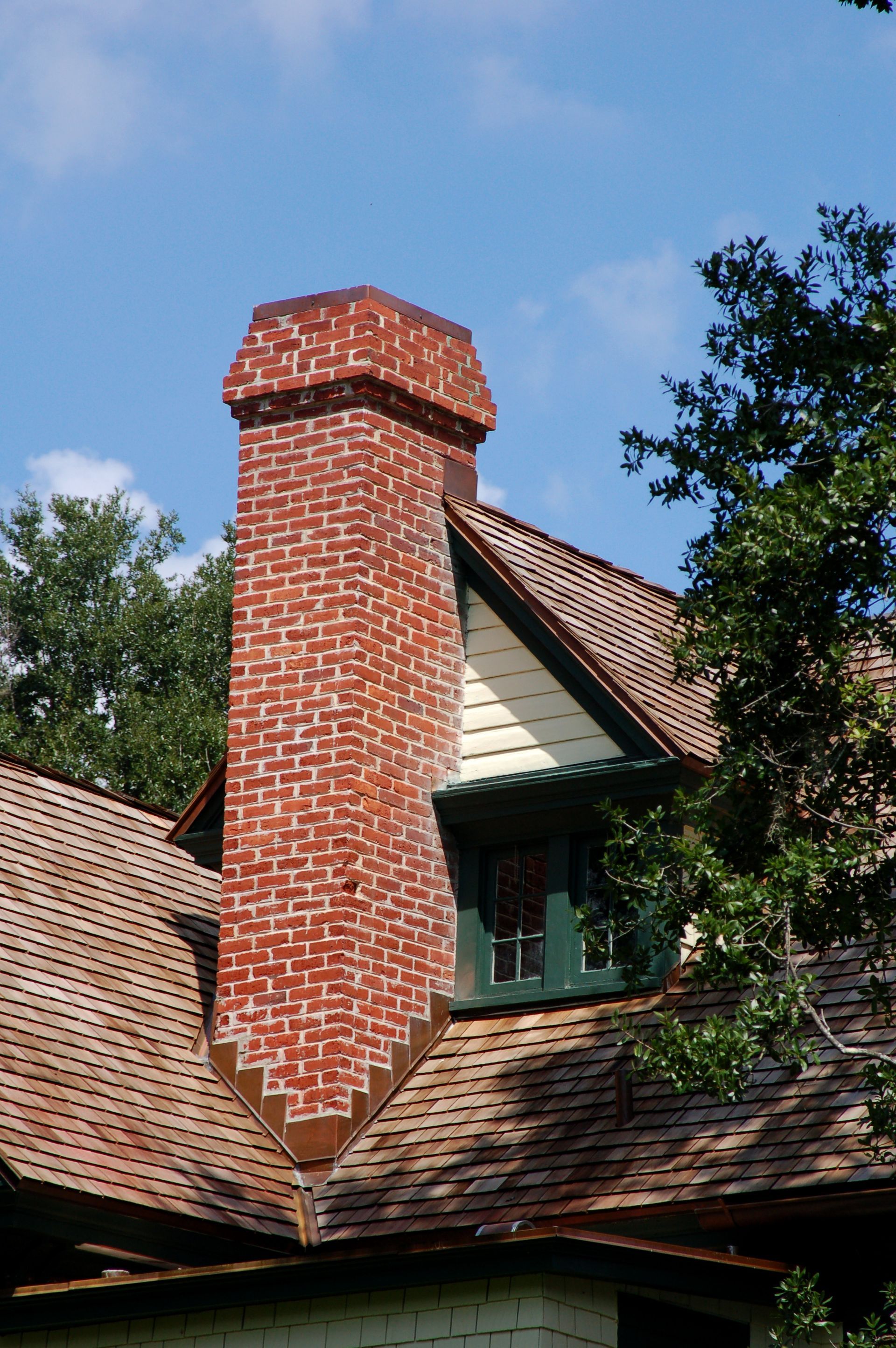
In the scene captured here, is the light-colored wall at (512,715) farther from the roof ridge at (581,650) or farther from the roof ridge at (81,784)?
the roof ridge at (81,784)

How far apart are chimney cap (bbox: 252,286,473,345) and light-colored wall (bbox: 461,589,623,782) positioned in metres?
1.89

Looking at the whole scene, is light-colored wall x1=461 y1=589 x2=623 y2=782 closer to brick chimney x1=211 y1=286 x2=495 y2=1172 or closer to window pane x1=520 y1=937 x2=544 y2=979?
brick chimney x1=211 y1=286 x2=495 y2=1172

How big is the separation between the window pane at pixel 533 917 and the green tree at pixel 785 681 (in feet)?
9.73

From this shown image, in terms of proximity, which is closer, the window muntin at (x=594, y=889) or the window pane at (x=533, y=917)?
the window muntin at (x=594, y=889)

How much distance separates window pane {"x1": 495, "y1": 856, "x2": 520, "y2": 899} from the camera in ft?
40.1

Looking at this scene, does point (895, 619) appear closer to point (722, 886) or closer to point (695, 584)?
point (695, 584)

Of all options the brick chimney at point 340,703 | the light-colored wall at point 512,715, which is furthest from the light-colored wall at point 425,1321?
the light-colored wall at point 512,715

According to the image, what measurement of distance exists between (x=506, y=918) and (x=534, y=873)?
0.34 meters

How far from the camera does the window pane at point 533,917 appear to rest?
39.4ft

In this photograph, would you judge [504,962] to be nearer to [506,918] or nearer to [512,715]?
[506,918]

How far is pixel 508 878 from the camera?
12250 millimetres

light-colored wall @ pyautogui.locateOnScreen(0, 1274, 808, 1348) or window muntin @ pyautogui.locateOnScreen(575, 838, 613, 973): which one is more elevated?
window muntin @ pyautogui.locateOnScreen(575, 838, 613, 973)

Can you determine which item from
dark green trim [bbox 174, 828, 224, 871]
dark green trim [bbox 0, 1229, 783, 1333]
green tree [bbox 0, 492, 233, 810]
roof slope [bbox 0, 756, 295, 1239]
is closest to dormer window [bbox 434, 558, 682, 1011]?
roof slope [bbox 0, 756, 295, 1239]

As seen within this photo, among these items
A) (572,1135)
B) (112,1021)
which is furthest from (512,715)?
(112,1021)
